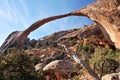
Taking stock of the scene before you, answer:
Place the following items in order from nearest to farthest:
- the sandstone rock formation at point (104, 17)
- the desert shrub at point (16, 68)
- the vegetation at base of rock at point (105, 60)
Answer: the sandstone rock formation at point (104, 17) → the desert shrub at point (16, 68) → the vegetation at base of rock at point (105, 60)

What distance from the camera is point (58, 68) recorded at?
25562 millimetres

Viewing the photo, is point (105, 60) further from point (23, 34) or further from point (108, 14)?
point (23, 34)

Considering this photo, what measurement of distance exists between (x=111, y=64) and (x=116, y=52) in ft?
12.0

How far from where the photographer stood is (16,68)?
19.7m

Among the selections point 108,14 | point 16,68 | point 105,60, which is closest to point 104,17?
point 108,14

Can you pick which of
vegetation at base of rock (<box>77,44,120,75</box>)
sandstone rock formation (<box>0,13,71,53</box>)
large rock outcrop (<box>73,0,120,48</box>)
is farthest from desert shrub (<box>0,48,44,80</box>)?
large rock outcrop (<box>73,0,120,48</box>)

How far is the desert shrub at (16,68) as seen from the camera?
18.8 metres

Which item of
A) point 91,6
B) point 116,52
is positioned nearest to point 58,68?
point 116,52

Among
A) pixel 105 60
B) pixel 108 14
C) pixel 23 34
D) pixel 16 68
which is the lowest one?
pixel 23 34

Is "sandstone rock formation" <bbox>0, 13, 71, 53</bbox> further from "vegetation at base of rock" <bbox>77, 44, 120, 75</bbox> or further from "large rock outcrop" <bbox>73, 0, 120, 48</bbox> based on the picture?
"vegetation at base of rock" <bbox>77, 44, 120, 75</bbox>

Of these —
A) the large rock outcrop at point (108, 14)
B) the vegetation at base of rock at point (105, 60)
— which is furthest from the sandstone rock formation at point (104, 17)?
the vegetation at base of rock at point (105, 60)

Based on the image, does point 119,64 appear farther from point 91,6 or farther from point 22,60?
point 91,6

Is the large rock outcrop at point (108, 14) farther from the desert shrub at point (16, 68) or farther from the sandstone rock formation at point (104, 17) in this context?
the desert shrub at point (16, 68)

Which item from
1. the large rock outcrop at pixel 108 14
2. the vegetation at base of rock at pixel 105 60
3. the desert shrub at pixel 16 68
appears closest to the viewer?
the large rock outcrop at pixel 108 14
